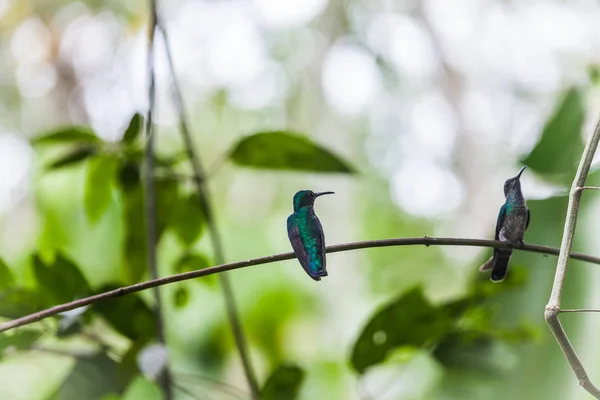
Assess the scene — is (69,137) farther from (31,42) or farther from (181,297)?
(31,42)

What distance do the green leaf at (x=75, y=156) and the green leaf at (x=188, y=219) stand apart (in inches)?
4.0

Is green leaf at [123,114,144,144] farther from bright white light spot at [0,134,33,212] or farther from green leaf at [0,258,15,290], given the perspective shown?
bright white light spot at [0,134,33,212]

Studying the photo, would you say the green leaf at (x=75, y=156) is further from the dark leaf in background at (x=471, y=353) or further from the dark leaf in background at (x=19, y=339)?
the dark leaf in background at (x=471, y=353)

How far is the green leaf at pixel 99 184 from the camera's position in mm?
631

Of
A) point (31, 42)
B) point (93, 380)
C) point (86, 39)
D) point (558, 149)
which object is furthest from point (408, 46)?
point (93, 380)

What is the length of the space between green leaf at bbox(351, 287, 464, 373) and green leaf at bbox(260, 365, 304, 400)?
58 mm

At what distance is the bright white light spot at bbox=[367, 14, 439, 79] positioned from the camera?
2104 mm

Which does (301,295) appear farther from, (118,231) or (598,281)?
(598,281)

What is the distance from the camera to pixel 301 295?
3.77ft

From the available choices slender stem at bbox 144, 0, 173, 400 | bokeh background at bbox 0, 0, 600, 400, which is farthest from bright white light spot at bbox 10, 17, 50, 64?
slender stem at bbox 144, 0, 173, 400

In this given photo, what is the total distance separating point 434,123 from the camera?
1.69 metres

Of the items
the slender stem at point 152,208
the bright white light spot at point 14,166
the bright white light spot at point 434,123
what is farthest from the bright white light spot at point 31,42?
the slender stem at point 152,208

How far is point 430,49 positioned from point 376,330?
1.75m

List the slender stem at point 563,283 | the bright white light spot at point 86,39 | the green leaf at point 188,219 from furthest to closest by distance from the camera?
the bright white light spot at point 86,39
the green leaf at point 188,219
the slender stem at point 563,283
